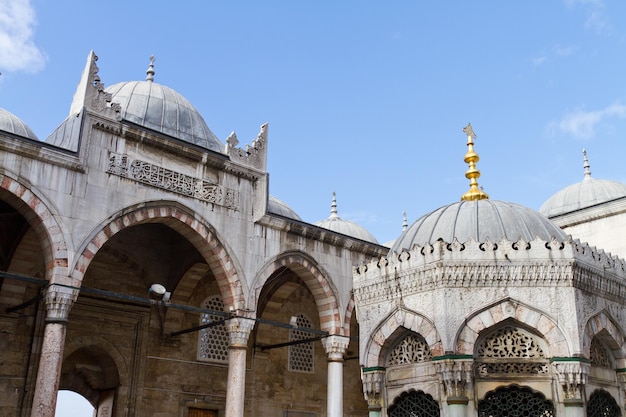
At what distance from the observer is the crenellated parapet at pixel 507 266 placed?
5.26 metres

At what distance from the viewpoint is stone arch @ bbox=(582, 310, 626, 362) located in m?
5.30

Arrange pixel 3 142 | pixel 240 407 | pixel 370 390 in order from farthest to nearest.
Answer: pixel 240 407
pixel 3 142
pixel 370 390

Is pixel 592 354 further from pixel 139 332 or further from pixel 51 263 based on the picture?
pixel 139 332

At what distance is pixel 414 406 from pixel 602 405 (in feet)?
4.91

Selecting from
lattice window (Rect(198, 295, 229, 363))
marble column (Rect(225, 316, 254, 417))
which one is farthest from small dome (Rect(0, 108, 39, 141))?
marble column (Rect(225, 316, 254, 417))

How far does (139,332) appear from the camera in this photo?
1401 centimetres

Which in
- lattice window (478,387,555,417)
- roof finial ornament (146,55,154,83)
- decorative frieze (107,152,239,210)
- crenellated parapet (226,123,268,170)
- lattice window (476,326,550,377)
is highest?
roof finial ornament (146,55,154,83)

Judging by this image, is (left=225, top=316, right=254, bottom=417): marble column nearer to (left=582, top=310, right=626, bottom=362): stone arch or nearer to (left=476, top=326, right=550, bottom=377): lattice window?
(left=476, top=326, right=550, bottom=377): lattice window

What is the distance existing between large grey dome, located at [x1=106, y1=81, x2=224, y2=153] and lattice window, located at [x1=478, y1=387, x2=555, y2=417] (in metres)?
10.2

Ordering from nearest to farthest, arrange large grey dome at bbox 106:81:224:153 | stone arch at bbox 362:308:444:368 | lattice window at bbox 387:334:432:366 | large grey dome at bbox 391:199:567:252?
stone arch at bbox 362:308:444:368 < lattice window at bbox 387:334:432:366 < large grey dome at bbox 391:199:567:252 < large grey dome at bbox 106:81:224:153

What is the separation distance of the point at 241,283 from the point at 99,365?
4153mm

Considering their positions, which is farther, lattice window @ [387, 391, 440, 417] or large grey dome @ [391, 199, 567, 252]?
large grey dome @ [391, 199, 567, 252]

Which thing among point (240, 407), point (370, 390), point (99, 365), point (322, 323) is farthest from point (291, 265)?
point (370, 390)

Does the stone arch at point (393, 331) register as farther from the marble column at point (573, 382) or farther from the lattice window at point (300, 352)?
the lattice window at point (300, 352)
